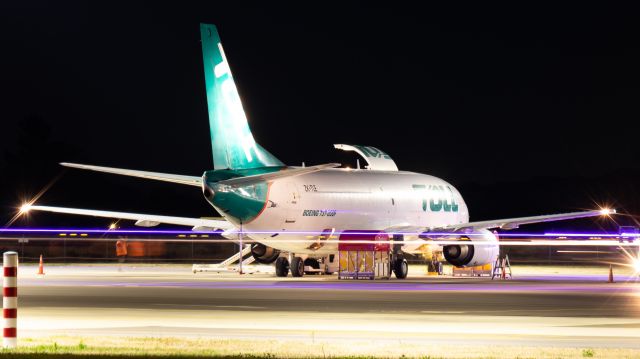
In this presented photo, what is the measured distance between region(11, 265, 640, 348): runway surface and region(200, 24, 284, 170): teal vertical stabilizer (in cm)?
451

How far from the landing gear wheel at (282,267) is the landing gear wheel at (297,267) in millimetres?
438

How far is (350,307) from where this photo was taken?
25.2m

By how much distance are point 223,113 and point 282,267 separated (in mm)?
A: 7161

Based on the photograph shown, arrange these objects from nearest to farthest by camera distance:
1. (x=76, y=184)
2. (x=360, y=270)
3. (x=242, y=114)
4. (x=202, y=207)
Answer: (x=242, y=114), (x=360, y=270), (x=76, y=184), (x=202, y=207)

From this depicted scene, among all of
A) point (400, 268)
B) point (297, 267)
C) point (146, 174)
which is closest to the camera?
point (146, 174)

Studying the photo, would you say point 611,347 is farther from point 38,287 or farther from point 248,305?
point 38,287

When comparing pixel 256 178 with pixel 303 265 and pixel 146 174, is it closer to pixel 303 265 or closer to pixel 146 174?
pixel 146 174

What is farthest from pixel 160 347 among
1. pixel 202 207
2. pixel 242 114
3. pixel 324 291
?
pixel 202 207

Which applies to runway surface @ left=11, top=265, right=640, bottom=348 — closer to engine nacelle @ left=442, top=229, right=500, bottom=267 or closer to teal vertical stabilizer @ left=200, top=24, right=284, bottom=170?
teal vertical stabilizer @ left=200, top=24, right=284, bottom=170

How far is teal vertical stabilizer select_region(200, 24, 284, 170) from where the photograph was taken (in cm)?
3928

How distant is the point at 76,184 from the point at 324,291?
8209cm

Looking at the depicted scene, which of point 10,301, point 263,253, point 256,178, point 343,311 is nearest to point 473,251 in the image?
point 263,253

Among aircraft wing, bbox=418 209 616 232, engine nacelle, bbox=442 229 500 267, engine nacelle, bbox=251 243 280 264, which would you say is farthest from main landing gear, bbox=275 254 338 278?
engine nacelle, bbox=442 229 500 267

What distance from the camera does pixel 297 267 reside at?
4347 cm
